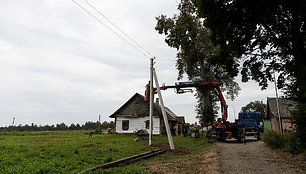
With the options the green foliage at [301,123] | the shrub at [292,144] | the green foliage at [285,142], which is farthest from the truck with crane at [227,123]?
the green foliage at [301,123]

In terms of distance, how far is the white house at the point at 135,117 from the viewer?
95.8 feet

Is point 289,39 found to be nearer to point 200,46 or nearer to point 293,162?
point 293,162

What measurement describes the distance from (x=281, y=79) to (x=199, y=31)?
1843 centimetres

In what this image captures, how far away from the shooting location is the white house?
29.2m

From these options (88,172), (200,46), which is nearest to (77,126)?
(200,46)

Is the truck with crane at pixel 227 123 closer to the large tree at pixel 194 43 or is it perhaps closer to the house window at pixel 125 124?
the large tree at pixel 194 43

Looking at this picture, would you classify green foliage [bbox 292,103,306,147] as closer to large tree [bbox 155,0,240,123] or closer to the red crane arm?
the red crane arm

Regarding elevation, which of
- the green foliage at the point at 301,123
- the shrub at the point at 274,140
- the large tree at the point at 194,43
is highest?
the large tree at the point at 194,43

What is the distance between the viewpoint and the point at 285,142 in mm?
11148

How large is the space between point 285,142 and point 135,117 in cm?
2175

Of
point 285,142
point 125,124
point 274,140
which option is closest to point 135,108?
point 125,124

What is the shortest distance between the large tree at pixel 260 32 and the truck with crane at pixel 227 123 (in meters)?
11.7

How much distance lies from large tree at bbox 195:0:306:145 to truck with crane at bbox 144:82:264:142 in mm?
11693

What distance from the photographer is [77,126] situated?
279 feet
